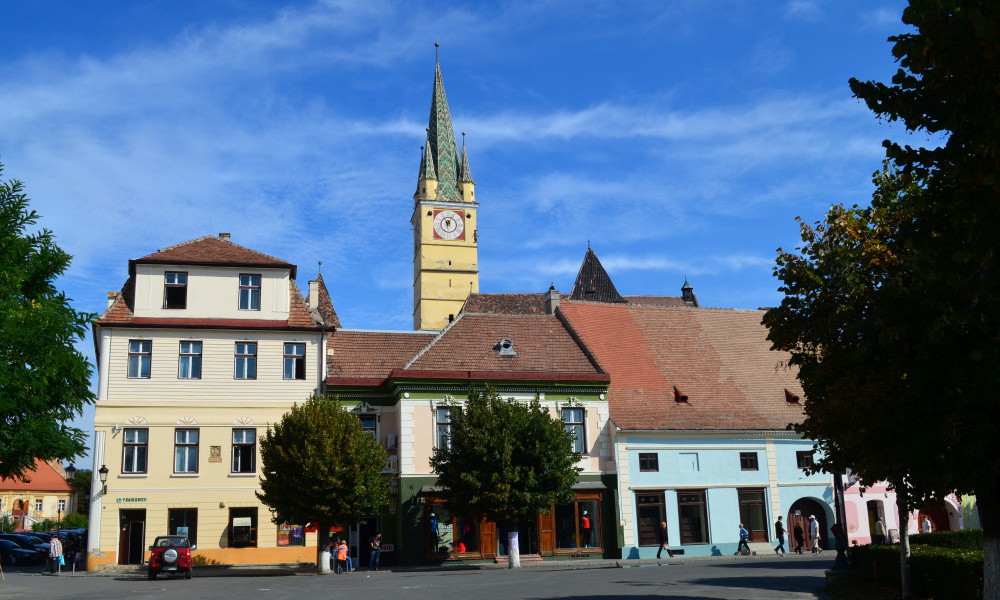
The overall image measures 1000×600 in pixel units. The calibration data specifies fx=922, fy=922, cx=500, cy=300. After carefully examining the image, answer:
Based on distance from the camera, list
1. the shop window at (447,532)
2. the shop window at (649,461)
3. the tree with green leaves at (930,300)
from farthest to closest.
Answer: the shop window at (649,461) → the shop window at (447,532) → the tree with green leaves at (930,300)

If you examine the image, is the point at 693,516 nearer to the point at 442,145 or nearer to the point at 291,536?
the point at 291,536

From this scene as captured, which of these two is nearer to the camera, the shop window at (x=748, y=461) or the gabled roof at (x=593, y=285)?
the shop window at (x=748, y=461)

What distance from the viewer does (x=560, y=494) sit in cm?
3231

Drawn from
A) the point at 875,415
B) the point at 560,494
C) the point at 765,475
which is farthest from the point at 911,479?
the point at 765,475

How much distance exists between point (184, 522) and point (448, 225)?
6207 cm

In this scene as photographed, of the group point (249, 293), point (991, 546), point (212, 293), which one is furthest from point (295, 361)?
point (991, 546)

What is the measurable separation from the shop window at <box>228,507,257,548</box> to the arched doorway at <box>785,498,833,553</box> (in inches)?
878

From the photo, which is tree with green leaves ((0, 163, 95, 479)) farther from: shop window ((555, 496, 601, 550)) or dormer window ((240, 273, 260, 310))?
shop window ((555, 496, 601, 550))

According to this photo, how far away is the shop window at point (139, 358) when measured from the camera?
36406 mm

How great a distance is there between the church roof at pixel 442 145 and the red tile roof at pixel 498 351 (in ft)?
187

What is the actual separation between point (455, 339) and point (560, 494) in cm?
968

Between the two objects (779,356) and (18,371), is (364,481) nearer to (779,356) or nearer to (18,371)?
(18,371)

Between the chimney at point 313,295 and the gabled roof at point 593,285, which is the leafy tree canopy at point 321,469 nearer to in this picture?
the chimney at point 313,295

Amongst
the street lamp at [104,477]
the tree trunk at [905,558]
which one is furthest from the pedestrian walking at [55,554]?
the tree trunk at [905,558]
